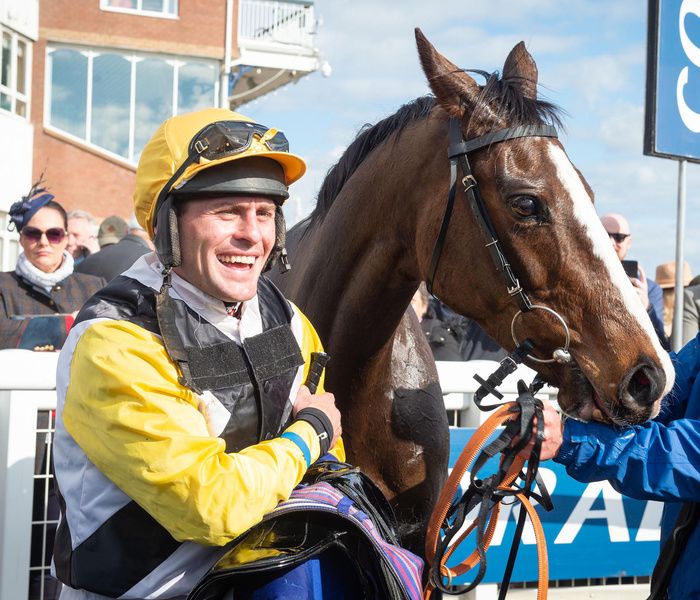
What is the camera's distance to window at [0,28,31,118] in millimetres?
17719

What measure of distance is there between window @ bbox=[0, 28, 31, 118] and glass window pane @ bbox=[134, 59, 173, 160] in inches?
109

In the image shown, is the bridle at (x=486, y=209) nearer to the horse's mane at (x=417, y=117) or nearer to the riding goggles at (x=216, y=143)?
the horse's mane at (x=417, y=117)

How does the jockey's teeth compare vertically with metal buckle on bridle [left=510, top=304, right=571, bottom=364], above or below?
above

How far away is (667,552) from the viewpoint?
2436 millimetres

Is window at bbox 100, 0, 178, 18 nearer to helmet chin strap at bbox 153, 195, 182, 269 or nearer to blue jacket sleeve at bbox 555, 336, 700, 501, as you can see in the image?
helmet chin strap at bbox 153, 195, 182, 269

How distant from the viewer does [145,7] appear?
71.2 ft

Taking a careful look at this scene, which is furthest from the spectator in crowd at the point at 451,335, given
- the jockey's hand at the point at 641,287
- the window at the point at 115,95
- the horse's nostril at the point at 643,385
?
the window at the point at 115,95

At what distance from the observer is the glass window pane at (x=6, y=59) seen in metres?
17.8

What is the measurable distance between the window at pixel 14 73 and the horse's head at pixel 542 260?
16970 millimetres

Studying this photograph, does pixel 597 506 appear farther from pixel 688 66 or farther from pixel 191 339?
pixel 191 339

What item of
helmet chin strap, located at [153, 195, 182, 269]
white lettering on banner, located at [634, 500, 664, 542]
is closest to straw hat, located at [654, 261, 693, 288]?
white lettering on banner, located at [634, 500, 664, 542]

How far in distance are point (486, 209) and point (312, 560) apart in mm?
1111

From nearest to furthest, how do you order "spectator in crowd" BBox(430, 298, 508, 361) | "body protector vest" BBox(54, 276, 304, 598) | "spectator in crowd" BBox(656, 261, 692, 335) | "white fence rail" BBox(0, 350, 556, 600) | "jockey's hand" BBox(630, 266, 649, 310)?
1. "body protector vest" BBox(54, 276, 304, 598)
2. "white fence rail" BBox(0, 350, 556, 600)
3. "jockey's hand" BBox(630, 266, 649, 310)
4. "spectator in crowd" BBox(430, 298, 508, 361)
5. "spectator in crowd" BBox(656, 261, 692, 335)

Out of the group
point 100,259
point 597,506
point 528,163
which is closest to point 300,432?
point 528,163
